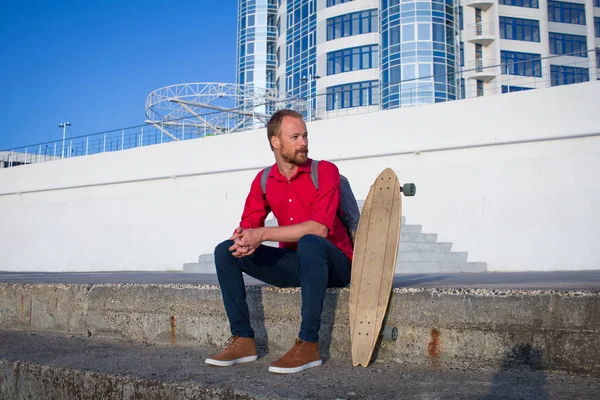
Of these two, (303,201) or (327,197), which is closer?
(327,197)

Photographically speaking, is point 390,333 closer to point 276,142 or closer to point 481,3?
point 276,142

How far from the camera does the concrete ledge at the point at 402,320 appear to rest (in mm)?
2234

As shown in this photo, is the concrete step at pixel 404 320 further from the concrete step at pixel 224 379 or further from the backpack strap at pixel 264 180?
the backpack strap at pixel 264 180

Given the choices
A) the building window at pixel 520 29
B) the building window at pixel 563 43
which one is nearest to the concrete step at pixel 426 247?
the building window at pixel 520 29

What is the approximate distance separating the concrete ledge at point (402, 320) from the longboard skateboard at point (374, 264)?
0.11m

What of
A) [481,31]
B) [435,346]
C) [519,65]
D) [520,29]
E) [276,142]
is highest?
[520,29]

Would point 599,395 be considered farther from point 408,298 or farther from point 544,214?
point 544,214

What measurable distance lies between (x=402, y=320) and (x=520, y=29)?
3418 cm

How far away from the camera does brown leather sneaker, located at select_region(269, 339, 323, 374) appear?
238 centimetres

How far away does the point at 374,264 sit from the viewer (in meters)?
2.61

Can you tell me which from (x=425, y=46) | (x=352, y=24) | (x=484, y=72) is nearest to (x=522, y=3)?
(x=484, y=72)

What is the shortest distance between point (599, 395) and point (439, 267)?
8.23 meters

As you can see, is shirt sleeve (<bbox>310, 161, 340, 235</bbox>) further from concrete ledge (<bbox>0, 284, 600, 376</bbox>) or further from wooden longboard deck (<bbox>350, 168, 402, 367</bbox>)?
concrete ledge (<bbox>0, 284, 600, 376</bbox>)

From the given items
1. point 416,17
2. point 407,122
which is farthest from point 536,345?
point 416,17
